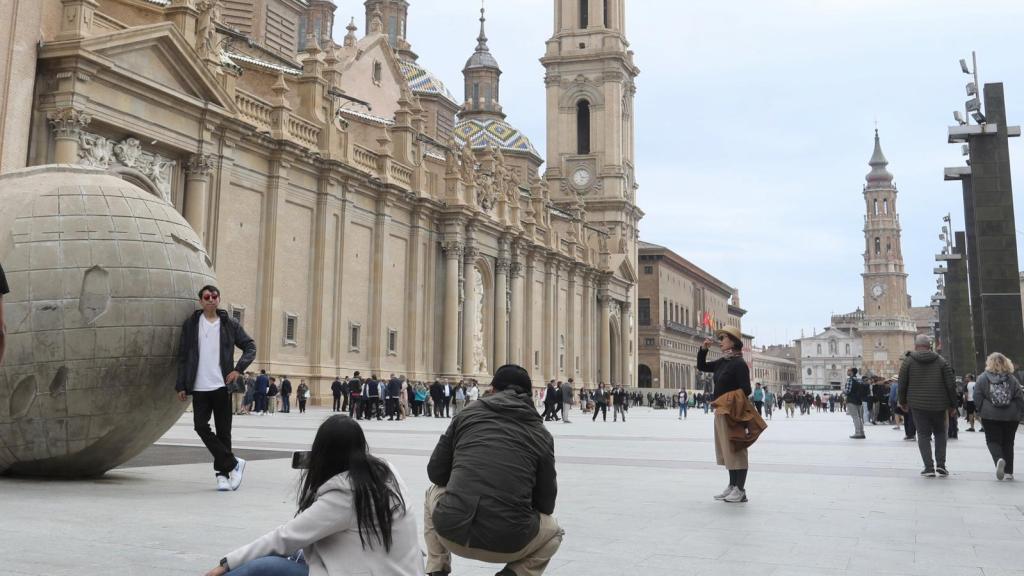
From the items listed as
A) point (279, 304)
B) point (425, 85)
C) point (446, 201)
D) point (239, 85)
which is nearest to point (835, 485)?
point (279, 304)

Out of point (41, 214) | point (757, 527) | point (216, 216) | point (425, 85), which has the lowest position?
point (757, 527)

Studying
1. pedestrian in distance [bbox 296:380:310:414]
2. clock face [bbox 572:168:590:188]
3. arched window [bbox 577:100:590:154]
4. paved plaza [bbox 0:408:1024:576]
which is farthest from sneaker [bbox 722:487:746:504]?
arched window [bbox 577:100:590:154]

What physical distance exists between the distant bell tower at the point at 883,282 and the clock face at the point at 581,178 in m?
86.3

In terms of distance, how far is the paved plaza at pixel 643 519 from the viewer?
5551mm

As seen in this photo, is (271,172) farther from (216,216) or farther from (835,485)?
(835,485)

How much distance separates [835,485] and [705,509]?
9.33 ft

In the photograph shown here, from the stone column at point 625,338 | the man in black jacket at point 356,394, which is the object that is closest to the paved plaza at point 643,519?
the man in black jacket at point 356,394

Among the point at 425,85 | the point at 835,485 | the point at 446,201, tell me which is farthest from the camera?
the point at 425,85

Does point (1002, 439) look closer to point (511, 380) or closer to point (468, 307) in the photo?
point (511, 380)

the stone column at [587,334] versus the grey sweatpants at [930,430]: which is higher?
the stone column at [587,334]

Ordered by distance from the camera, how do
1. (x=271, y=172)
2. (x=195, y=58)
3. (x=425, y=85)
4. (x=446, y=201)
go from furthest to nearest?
1. (x=425, y=85)
2. (x=446, y=201)
3. (x=271, y=172)
4. (x=195, y=58)

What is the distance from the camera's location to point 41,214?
7973mm

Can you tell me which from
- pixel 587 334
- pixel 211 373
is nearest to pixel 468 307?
pixel 587 334

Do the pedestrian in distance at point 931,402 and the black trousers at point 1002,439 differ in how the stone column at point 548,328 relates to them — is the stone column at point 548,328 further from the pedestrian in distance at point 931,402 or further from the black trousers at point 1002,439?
the black trousers at point 1002,439
